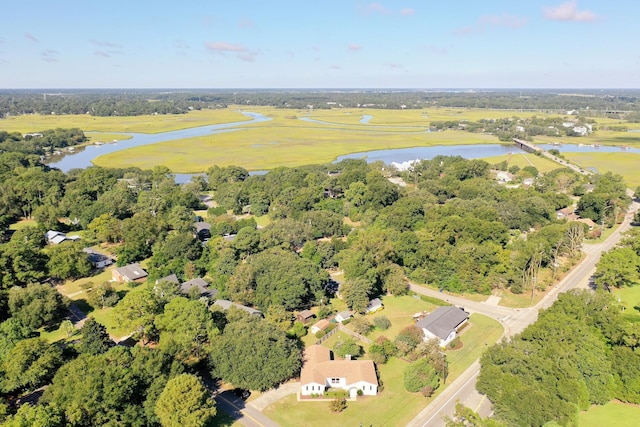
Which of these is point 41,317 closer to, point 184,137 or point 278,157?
point 278,157

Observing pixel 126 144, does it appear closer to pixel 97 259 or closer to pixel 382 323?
pixel 97 259

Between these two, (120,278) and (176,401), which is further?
(120,278)

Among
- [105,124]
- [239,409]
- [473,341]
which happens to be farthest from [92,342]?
[105,124]

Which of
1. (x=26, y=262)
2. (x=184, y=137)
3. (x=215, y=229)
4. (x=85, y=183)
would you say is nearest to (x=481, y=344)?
(x=215, y=229)

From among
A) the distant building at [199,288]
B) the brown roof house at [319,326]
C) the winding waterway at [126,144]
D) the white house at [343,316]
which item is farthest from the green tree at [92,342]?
the winding waterway at [126,144]

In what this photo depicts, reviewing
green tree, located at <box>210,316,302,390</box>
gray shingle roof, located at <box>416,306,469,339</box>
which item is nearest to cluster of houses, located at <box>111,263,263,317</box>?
green tree, located at <box>210,316,302,390</box>

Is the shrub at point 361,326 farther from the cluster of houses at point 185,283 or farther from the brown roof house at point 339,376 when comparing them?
the cluster of houses at point 185,283
